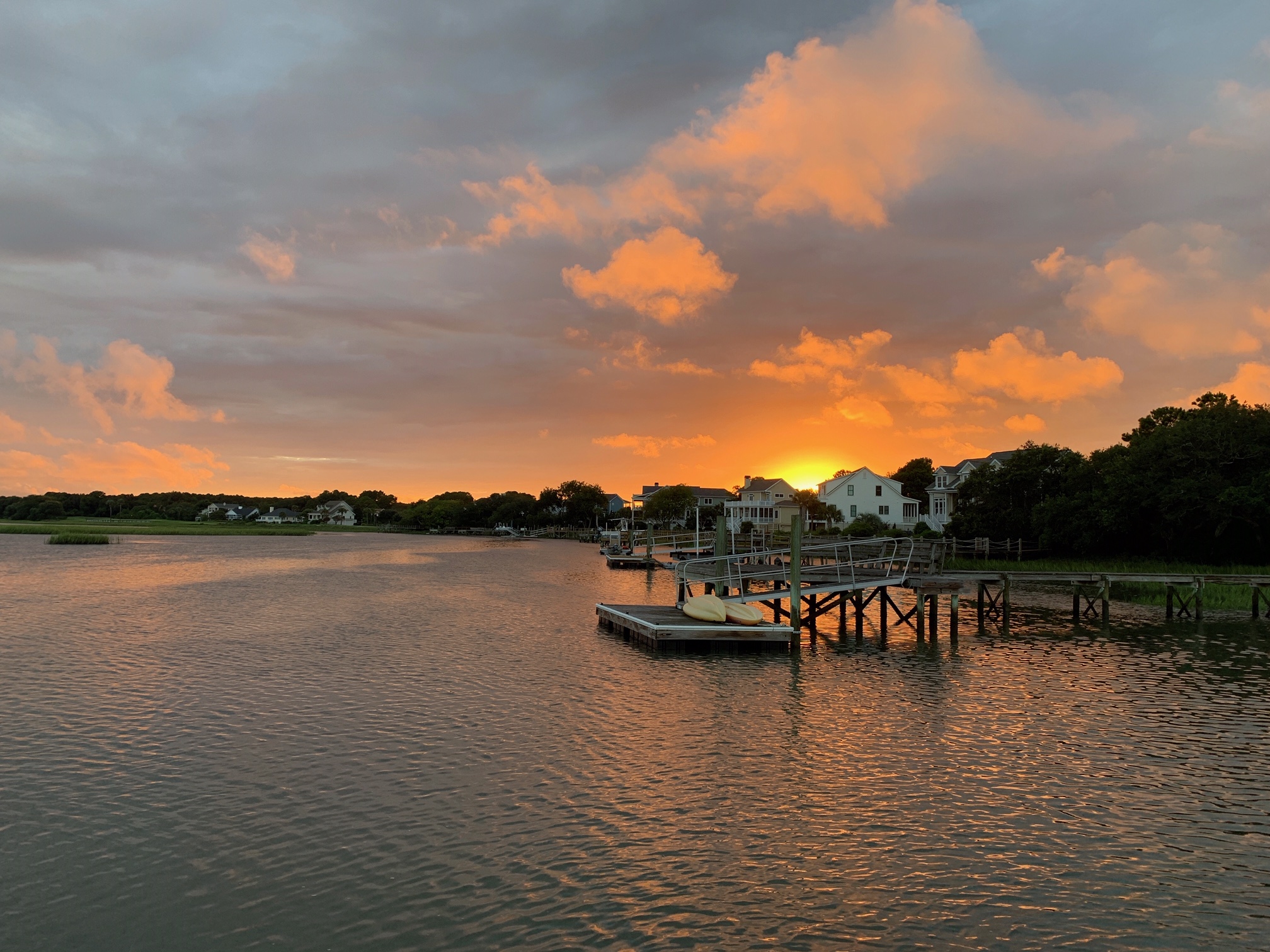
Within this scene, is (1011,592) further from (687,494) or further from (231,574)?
(687,494)

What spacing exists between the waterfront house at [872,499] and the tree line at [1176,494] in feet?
125

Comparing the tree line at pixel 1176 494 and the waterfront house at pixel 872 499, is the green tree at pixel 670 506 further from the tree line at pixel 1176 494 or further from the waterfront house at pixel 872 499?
the tree line at pixel 1176 494

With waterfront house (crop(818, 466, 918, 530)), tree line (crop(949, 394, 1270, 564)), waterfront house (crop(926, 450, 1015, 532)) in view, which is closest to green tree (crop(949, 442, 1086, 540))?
tree line (crop(949, 394, 1270, 564))

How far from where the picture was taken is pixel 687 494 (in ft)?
467

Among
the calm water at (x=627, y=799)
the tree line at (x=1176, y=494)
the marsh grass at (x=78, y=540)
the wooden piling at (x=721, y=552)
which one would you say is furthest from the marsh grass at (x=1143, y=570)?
the marsh grass at (x=78, y=540)

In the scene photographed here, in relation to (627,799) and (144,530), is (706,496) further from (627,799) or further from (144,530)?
(627,799)

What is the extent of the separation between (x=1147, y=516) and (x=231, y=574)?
232 feet

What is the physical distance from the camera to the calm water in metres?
9.49

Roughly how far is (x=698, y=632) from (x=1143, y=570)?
38272 millimetres

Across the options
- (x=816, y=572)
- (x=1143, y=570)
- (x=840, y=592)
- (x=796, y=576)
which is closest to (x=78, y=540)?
(x=816, y=572)

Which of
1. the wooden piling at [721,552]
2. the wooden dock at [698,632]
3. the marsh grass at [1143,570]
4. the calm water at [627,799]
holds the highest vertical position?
the wooden piling at [721,552]

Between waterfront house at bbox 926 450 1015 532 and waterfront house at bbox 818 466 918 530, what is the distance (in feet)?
11.2

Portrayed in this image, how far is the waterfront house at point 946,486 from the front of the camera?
96.9 metres

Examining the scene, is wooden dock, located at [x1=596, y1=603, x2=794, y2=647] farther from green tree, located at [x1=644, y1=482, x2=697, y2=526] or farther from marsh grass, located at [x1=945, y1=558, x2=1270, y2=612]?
green tree, located at [x1=644, y1=482, x2=697, y2=526]
